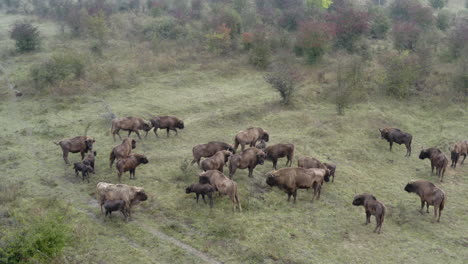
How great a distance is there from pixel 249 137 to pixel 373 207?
25.8 feet

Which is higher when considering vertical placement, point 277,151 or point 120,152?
point 277,151

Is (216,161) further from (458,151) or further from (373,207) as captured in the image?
(458,151)

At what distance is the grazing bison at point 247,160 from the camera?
749 inches

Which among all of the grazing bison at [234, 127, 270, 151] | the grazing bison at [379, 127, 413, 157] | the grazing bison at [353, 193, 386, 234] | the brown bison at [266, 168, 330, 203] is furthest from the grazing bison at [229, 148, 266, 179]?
the grazing bison at [379, 127, 413, 157]

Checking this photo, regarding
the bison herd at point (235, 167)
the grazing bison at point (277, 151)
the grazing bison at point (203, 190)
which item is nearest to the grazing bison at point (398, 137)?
the bison herd at point (235, 167)

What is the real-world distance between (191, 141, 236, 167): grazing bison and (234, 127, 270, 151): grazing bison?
1.17m

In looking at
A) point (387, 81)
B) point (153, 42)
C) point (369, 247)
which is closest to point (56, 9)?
point (153, 42)

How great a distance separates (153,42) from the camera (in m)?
39.7

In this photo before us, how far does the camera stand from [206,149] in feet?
66.9

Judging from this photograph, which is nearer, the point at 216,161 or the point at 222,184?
the point at 222,184

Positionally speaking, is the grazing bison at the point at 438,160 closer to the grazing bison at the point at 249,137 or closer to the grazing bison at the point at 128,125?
the grazing bison at the point at 249,137

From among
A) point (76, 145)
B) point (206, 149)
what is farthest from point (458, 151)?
point (76, 145)

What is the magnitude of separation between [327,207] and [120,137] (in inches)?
460

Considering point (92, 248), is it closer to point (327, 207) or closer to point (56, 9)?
point (327, 207)
